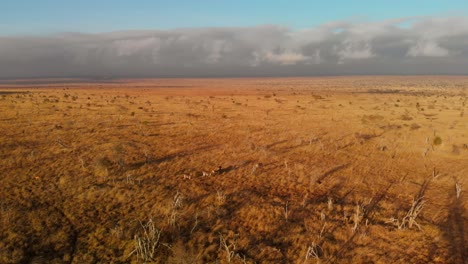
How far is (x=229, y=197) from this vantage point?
31.1 feet

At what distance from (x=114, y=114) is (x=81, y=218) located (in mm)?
17804

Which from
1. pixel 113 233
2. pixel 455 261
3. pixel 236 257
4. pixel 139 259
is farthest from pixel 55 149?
pixel 455 261

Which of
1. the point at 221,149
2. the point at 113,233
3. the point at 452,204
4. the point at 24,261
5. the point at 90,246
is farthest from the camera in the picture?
the point at 221,149

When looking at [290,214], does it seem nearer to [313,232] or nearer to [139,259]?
[313,232]

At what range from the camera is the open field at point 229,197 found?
273 inches

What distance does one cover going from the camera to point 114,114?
2464cm

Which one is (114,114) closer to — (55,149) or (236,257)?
(55,149)

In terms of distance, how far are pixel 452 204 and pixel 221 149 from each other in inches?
354

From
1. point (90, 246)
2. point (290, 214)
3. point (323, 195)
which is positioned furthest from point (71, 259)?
point (323, 195)

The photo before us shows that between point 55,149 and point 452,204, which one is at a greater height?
point 55,149

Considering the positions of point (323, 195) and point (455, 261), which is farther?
point (323, 195)

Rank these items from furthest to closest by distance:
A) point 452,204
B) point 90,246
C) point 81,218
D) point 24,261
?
point 452,204
point 81,218
point 90,246
point 24,261

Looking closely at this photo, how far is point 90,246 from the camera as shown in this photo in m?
6.97

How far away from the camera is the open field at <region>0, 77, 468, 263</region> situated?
6.94 metres
